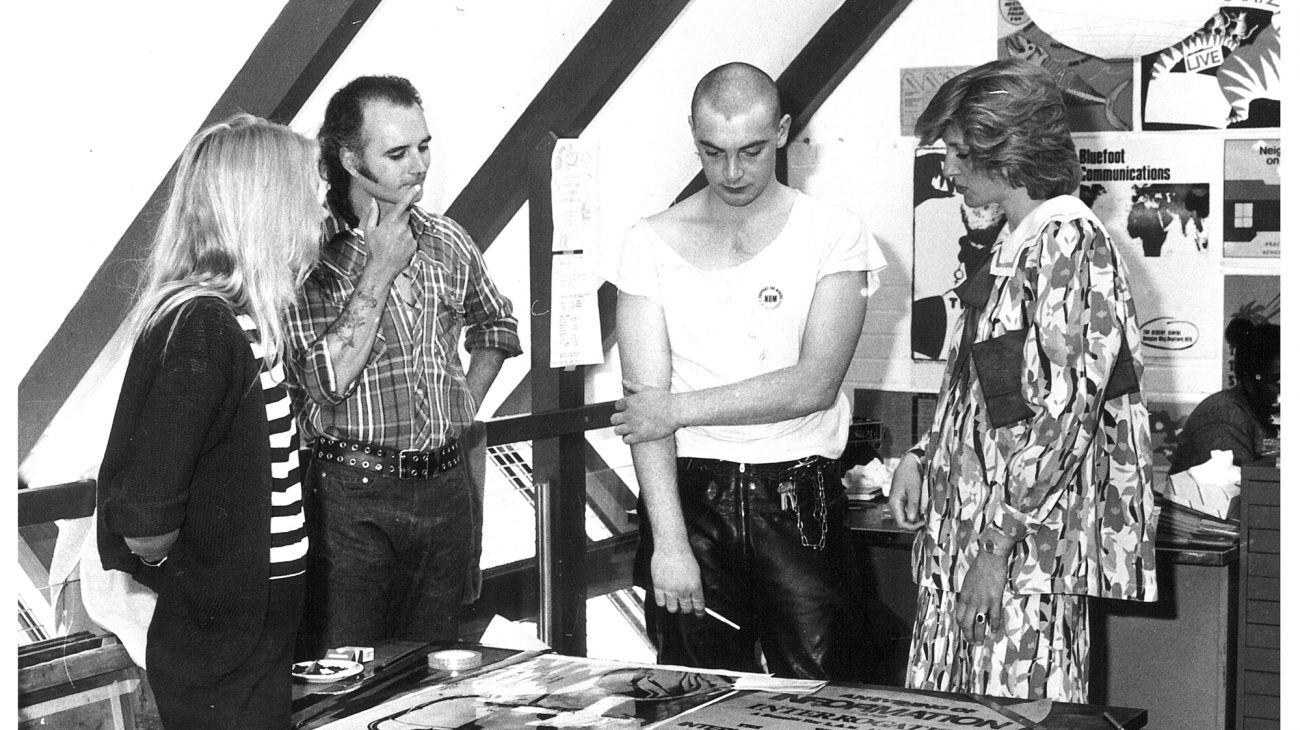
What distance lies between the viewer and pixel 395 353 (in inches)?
110

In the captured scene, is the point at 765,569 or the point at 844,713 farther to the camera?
the point at 765,569

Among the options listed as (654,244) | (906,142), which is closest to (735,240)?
(654,244)

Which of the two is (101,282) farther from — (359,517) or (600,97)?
(600,97)

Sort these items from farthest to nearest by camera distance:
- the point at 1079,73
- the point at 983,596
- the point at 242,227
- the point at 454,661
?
the point at 1079,73
the point at 983,596
the point at 242,227
the point at 454,661

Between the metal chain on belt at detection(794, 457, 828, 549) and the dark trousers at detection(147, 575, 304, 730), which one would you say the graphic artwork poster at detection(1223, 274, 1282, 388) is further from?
the dark trousers at detection(147, 575, 304, 730)

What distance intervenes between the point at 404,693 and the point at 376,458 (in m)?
1.06

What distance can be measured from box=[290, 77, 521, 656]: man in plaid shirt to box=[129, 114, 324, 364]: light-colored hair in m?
0.60

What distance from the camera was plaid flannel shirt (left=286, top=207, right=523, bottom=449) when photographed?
8.83ft

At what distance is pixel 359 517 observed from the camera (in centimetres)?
273

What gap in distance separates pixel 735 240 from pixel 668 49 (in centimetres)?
114

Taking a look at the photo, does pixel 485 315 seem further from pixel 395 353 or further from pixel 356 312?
pixel 356 312

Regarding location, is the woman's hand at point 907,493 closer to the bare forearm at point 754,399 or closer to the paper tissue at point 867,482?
the bare forearm at point 754,399

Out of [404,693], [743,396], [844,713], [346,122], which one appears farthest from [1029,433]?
[346,122]

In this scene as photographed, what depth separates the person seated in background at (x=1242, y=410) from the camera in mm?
3752
